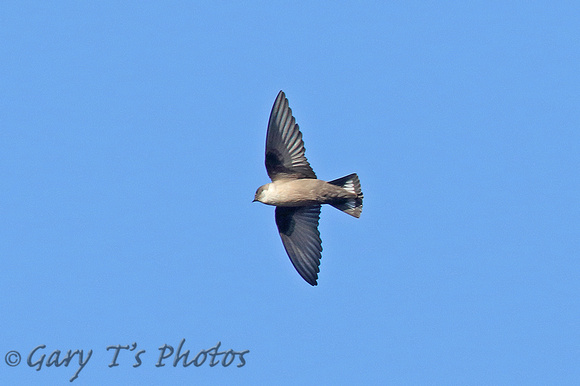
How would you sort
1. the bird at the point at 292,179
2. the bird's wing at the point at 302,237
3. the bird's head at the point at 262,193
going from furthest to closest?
the bird's wing at the point at 302,237 → the bird's head at the point at 262,193 → the bird at the point at 292,179

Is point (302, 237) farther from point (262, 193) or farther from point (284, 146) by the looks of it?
point (284, 146)

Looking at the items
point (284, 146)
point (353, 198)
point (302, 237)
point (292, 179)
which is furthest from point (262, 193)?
point (353, 198)

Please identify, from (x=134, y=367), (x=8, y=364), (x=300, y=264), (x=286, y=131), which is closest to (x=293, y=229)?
(x=300, y=264)

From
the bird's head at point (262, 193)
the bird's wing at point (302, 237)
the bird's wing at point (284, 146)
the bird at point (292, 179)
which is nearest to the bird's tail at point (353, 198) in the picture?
the bird at point (292, 179)

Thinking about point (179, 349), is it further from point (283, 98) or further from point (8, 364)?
point (283, 98)

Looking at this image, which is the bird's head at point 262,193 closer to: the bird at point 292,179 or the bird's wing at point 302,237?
the bird at point 292,179
